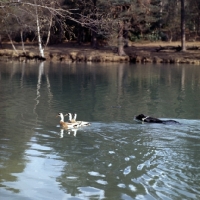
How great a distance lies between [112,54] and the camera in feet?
175

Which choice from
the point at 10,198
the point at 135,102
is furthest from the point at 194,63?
the point at 10,198

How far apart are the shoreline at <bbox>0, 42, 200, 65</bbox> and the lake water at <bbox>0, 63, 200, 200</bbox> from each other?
26759 mm

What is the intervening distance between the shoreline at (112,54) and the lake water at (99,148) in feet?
87.8

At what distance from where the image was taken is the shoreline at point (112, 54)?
51.1 meters

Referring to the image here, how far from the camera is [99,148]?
12.3 m

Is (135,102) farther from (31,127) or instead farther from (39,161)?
(39,161)

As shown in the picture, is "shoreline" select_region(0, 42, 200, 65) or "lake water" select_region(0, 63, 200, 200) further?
"shoreline" select_region(0, 42, 200, 65)

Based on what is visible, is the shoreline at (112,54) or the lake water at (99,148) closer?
the lake water at (99,148)

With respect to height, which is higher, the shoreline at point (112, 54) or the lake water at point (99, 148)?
the shoreline at point (112, 54)

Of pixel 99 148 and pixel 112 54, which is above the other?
pixel 112 54

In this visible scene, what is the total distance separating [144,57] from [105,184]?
141ft

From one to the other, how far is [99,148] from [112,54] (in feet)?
137

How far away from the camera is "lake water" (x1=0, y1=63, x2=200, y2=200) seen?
29.6 ft

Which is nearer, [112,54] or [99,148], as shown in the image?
[99,148]
